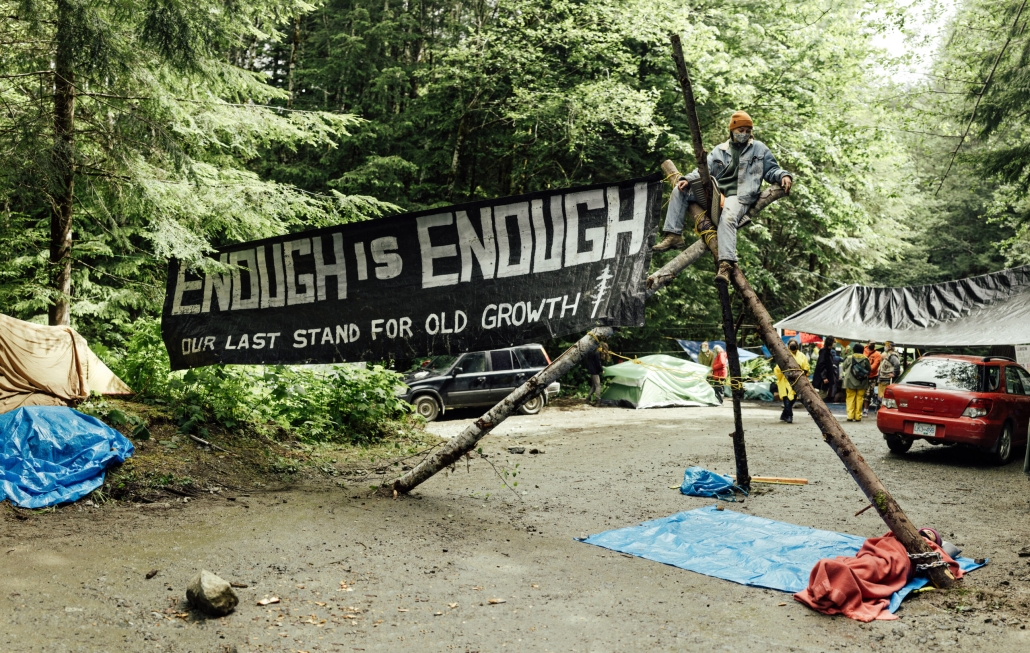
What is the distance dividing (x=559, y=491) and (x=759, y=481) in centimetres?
277

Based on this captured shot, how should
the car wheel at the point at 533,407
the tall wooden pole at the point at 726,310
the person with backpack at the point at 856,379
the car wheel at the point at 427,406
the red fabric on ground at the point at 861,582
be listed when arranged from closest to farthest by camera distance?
the red fabric on ground at the point at 861,582 → the tall wooden pole at the point at 726,310 → the person with backpack at the point at 856,379 → the car wheel at the point at 427,406 → the car wheel at the point at 533,407

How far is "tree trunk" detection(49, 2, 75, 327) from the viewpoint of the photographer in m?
7.74

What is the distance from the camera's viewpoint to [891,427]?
1198 centimetres

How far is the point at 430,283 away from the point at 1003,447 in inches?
376

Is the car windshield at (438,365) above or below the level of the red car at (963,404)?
below

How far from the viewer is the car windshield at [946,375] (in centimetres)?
1148

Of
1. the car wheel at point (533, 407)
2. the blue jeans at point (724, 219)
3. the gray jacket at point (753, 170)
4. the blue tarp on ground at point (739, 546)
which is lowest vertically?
the car wheel at point (533, 407)

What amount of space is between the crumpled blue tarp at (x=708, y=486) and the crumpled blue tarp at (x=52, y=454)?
638cm

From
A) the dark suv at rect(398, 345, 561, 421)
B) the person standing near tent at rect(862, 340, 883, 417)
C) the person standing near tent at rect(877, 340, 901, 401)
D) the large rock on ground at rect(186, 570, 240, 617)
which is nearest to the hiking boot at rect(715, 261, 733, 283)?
the large rock on ground at rect(186, 570, 240, 617)

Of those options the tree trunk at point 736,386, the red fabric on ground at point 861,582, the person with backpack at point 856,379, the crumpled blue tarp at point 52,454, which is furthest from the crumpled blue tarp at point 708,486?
the person with backpack at point 856,379

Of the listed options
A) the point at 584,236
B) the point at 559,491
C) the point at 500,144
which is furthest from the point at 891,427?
the point at 500,144

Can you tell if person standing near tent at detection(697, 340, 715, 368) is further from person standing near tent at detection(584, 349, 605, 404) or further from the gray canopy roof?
the gray canopy roof

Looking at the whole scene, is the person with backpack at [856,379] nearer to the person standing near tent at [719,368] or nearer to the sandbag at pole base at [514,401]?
the person standing near tent at [719,368]

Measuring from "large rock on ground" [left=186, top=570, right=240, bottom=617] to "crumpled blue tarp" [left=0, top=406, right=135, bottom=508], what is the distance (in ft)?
9.75
